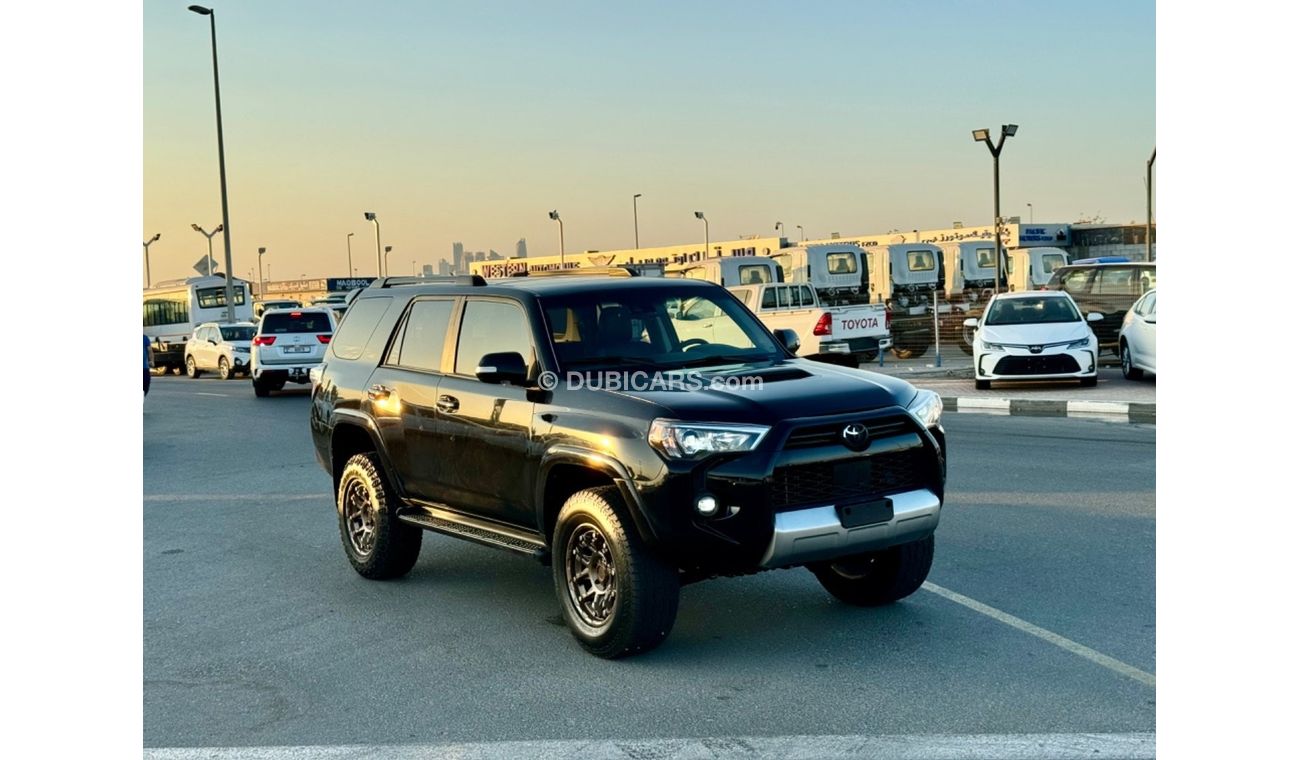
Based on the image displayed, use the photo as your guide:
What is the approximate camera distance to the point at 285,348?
24.2 meters

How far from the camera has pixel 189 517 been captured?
10.1 meters

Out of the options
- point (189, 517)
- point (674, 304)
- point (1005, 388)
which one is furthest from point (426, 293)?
point (1005, 388)

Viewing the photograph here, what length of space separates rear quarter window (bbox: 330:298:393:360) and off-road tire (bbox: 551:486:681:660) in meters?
2.55

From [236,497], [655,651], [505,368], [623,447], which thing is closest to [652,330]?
[505,368]

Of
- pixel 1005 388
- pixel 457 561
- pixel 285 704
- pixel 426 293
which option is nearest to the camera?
pixel 285 704

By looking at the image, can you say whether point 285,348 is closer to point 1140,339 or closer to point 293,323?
point 293,323

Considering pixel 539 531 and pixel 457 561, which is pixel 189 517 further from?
pixel 539 531

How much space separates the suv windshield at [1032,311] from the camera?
1950 cm

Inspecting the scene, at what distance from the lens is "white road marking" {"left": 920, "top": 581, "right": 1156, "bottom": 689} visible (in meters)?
5.25

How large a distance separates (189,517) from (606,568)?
5557mm

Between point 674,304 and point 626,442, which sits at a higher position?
point 674,304

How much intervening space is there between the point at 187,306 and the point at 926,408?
1952 inches

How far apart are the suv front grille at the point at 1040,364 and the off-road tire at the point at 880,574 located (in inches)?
506

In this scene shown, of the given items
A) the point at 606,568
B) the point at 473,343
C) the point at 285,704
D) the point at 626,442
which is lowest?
the point at 285,704
